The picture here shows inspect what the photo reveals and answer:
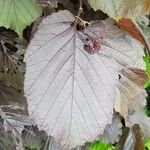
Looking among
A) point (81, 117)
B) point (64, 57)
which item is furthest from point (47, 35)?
point (81, 117)

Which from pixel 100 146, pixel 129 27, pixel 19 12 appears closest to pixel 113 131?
pixel 100 146

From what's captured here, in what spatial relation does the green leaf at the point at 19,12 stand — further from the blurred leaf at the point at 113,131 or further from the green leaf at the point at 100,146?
the green leaf at the point at 100,146

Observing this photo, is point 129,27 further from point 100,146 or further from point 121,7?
point 100,146

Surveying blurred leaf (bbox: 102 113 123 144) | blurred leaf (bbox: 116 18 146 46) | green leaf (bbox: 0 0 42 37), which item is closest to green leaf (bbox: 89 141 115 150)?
blurred leaf (bbox: 102 113 123 144)

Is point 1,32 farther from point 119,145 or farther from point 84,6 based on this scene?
point 119,145

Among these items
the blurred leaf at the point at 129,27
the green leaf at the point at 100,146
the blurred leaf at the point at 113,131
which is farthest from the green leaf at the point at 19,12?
the green leaf at the point at 100,146

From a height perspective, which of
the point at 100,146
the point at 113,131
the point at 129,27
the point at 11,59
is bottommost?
the point at 100,146
